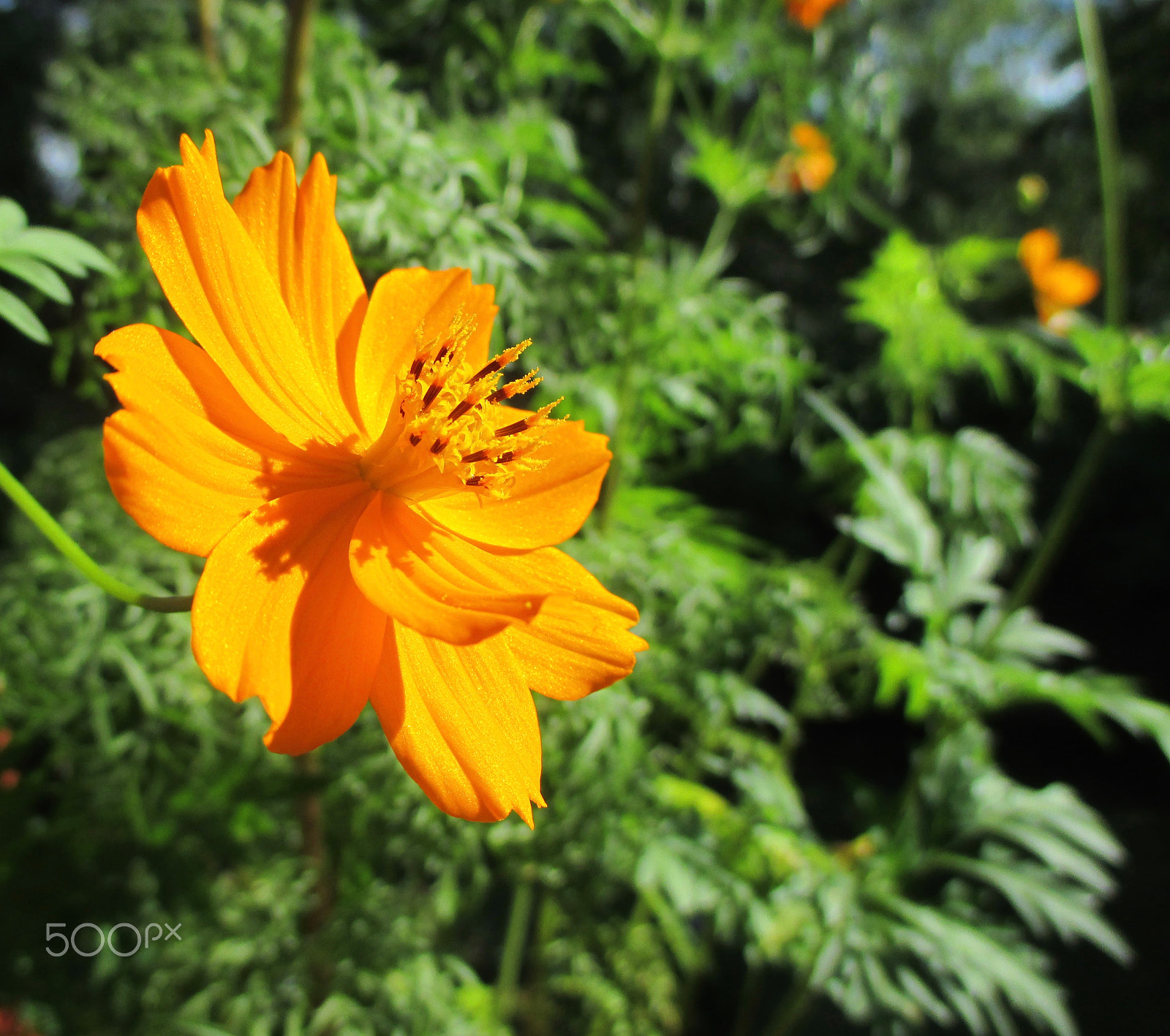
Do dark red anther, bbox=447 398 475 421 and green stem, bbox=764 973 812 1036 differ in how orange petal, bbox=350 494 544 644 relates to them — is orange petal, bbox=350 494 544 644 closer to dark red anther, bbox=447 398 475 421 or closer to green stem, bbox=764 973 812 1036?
dark red anther, bbox=447 398 475 421

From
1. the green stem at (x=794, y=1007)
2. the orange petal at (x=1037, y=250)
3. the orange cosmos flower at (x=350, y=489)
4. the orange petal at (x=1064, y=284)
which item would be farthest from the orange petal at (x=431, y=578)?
the orange petal at (x=1064, y=284)

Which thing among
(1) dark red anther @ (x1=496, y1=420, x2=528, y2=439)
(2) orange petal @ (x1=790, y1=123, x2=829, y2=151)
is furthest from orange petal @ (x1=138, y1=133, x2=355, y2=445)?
(2) orange petal @ (x1=790, y1=123, x2=829, y2=151)

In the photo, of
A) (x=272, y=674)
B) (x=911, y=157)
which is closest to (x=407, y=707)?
(x=272, y=674)

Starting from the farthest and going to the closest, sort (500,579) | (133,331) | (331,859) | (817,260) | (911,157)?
1. (911,157)
2. (817,260)
3. (331,859)
4. (500,579)
5. (133,331)

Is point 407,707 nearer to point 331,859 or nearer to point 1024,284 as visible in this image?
point 331,859

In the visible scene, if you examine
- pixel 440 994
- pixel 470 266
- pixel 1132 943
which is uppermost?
pixel 470 266

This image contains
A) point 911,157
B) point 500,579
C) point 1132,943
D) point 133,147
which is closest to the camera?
point 500,579

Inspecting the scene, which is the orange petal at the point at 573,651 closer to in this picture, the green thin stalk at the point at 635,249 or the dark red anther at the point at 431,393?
the dark red anther at the point at 431,393

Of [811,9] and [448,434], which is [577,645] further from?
[811,9]
